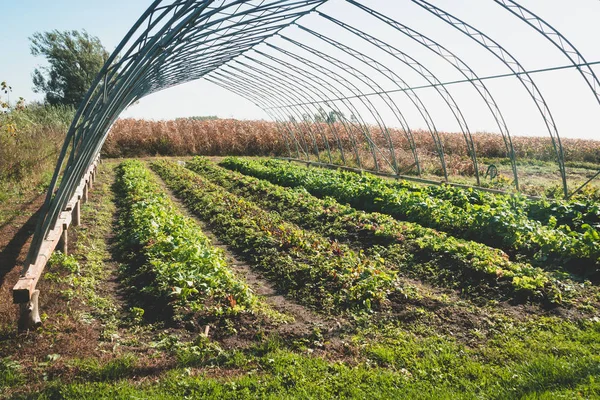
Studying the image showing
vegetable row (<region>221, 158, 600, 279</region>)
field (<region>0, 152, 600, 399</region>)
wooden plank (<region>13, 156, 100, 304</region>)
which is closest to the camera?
field (<region>0, 152, 600, 399</region>)

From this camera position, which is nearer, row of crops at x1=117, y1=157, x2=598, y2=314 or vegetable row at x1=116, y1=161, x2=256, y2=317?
vegetable row at x1=116, y1=161, x2=256, y2=317

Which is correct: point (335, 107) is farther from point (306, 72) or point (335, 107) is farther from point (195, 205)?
point (195, 205)

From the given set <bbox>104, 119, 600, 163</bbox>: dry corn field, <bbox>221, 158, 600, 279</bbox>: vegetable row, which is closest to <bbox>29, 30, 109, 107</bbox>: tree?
<bbox>104, 119, 600, 163</bbox>: dry corn field

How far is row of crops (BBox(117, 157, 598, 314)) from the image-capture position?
5.98m

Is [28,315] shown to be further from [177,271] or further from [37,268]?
[177,271]

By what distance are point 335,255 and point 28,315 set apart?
4285 mm

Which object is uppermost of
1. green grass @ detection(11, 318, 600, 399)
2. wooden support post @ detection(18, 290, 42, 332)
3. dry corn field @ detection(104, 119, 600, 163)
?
dry corn field @ detection(104, 119, 600, 163)

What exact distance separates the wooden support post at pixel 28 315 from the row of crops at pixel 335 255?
4.38ft

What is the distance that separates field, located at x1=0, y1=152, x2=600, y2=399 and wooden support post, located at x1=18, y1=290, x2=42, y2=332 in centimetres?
13

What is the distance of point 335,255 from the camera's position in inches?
299

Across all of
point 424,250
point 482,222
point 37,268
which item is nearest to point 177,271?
point 37,268

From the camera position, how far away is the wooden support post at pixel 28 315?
4.93 meters

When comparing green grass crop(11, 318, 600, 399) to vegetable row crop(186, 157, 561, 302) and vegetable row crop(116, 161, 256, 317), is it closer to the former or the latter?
vegetable row crop(116, 161, 256, 317)

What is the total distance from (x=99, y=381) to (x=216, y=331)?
1311 millimetres
